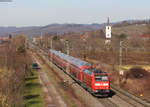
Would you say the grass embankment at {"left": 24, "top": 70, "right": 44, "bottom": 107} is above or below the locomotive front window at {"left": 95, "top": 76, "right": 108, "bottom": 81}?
below

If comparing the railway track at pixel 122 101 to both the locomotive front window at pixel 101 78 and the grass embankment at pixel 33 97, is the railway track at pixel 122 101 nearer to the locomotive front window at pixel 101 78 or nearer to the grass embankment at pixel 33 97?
the locomotive front window at pixel 101 78

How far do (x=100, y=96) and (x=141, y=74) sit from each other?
20.9m

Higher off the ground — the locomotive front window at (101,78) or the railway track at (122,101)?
the locomotive front window at (101,78)

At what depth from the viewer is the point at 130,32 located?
636ft

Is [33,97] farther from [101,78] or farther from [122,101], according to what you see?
[122,101]

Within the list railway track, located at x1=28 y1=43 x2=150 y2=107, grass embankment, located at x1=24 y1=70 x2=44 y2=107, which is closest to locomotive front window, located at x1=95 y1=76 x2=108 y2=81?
railway track, located at x1=28 y1=43 x2=150 y2=107

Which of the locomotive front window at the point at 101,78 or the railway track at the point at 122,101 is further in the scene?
the locomotive front window at the point at 101,78

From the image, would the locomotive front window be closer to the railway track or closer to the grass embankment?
the railway track

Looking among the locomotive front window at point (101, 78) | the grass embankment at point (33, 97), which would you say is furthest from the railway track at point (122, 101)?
the grass embankment at point (33, 97)

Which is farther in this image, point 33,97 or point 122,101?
point 33,97

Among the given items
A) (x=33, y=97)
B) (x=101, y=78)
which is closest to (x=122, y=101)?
(x=101, y=78)

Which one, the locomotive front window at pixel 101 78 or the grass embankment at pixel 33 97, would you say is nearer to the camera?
the grass embankment at pixel 33 97

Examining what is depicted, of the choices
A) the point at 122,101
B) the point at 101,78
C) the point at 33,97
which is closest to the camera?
the point at 122,101

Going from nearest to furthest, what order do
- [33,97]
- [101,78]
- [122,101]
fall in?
[122,101] → [101,78] → [33,97]
